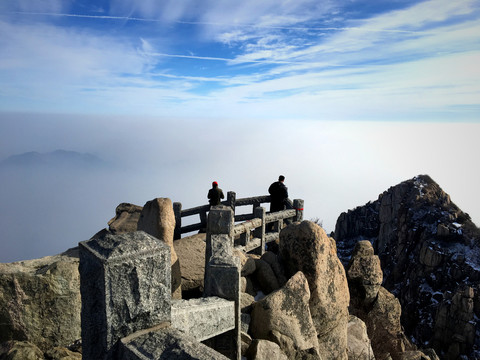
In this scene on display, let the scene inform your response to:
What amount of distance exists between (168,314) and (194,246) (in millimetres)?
5681

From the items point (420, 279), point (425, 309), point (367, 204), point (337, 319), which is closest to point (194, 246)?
point (337, 319)

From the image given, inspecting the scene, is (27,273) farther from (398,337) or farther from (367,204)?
(367,204)

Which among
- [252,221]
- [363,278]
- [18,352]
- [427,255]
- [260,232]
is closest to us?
[18,352]

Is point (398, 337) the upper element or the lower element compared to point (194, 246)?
lower

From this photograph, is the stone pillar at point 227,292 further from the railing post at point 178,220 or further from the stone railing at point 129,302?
the railing post at point 178,220

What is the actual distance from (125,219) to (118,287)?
28.0 feet

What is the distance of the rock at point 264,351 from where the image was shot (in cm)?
486

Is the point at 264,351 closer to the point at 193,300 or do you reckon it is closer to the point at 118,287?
the point at 193,300

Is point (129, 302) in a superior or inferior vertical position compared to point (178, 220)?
superior

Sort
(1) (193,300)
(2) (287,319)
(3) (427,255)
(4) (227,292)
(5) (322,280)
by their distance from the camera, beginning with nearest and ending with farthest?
(1) (193,300) < (4) (227,292) < (2) (287,319) < (5) (322,280) < (3) (427,255)

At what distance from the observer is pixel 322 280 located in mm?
7082

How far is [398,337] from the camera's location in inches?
373

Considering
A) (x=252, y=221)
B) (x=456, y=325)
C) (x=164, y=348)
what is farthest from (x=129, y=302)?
(x=456, y=325)

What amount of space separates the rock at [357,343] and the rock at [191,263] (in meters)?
3.27
